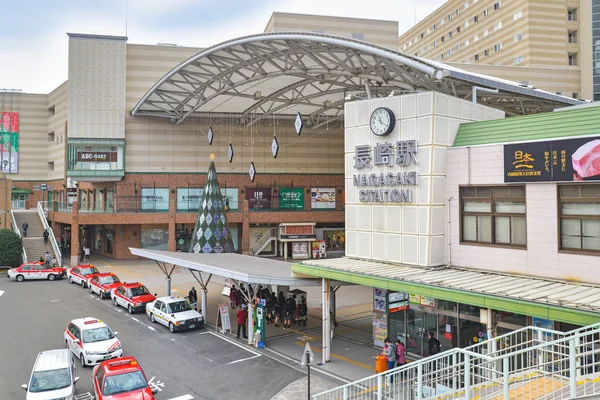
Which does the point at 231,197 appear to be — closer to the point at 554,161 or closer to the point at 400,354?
the point at 400,354

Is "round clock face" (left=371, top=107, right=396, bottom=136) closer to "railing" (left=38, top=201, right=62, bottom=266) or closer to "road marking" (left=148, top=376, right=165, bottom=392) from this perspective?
"road marking" (left=148, top=376, right=165, bottom=392)

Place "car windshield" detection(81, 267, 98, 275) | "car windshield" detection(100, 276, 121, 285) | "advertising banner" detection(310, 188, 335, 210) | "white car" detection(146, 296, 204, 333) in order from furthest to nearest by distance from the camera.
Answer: "advertising banner" detection(310, 188, 335, 210) < "car windshield" detection(81, 267, 98, 275) < "car windshield" detection(100, 276, 121, 285) < "white car" detection(146, 296, 204, 333)

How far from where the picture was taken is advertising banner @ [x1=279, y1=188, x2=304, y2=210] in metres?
47.8

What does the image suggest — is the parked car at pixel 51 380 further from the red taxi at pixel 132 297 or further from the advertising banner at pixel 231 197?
the advertising banner at pixel 231 197

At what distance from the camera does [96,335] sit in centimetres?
1748

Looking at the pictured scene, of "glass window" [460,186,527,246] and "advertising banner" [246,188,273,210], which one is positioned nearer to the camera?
"glass window" [460,186,527,246]

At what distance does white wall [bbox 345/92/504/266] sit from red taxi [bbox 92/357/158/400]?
29.4 ft

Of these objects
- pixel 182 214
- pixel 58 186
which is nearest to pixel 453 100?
pixel 182 214

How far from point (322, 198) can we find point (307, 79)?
17.7 metres

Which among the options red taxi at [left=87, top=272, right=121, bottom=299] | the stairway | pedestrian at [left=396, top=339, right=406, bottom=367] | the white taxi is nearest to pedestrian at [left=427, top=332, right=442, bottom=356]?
pedestrian at [left=396, top=339, right=406, bottom=367]

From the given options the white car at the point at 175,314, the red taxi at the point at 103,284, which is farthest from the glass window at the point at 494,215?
the red taxi at the point at 103,284

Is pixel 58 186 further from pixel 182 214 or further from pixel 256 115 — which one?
pixel 256 115

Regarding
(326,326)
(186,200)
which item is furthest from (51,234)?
(326,326)

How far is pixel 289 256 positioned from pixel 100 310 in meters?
23.7
